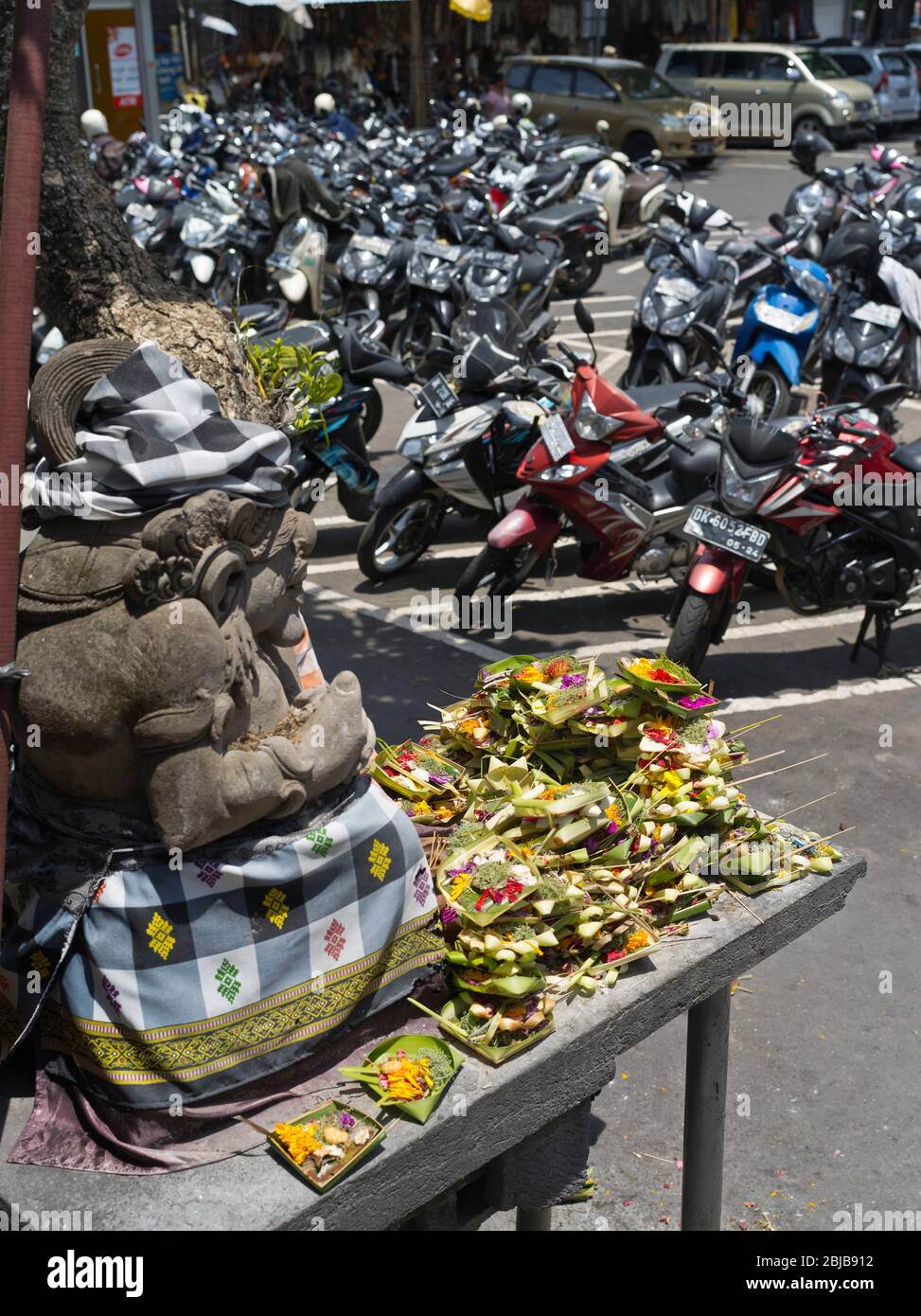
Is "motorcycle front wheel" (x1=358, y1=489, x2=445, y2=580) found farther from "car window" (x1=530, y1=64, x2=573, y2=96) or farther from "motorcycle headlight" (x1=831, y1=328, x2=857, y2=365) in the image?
"car window" (x1=530, y1=64, x2=573, y2=96)

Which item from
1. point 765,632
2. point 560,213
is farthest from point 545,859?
point 560,213

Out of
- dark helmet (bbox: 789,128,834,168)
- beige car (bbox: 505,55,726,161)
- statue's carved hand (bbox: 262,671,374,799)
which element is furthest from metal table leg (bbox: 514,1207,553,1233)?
beige car (bbox: 505,55,726,161)

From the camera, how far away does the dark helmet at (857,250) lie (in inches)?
380

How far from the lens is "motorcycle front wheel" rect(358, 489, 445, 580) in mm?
7387

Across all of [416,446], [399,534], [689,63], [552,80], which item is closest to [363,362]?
[416,446]

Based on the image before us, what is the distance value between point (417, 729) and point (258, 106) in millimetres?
18199

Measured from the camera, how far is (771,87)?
24.8m

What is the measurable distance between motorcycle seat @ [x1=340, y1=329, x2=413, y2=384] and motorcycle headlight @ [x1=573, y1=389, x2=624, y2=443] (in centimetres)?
154

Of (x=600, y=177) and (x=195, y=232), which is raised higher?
(x=600, y=177)

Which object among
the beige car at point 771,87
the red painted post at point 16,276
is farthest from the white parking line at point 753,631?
the beige car at point 771,87

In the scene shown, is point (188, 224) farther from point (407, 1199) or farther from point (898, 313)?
point (407, 1199)

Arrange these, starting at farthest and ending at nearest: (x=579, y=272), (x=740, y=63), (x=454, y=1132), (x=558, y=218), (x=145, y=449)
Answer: (x=740, y=63), (x=579, y=272), (x=558, y=218), (x=454, y=1132), (x=145, y=449)

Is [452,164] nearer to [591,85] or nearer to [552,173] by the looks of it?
[552,173]

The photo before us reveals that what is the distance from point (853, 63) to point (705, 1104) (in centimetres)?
2701
